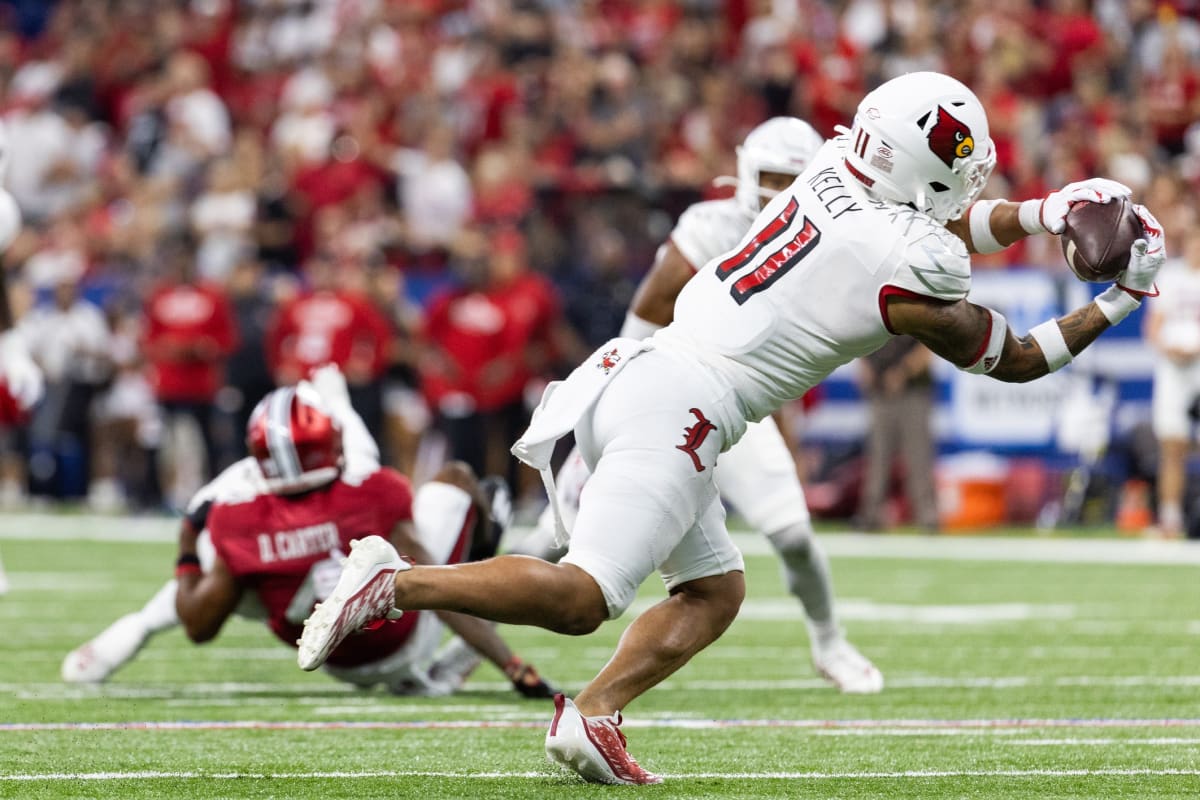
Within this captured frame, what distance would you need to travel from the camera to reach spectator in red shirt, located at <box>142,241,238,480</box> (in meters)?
14.5

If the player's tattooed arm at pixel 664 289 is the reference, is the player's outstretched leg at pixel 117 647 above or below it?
below

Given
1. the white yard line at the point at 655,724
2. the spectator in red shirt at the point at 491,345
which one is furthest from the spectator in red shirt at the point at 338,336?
the white yard line at the point at 655,724

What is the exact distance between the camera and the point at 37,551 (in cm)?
1199

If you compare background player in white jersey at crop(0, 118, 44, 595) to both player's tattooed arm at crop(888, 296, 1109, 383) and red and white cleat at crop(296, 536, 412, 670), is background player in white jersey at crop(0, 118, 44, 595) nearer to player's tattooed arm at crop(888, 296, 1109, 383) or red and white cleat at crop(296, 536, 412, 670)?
Result: red and white cleat at crop(296, 536, 412, 670)

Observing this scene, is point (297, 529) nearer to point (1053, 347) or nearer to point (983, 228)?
point (983, 228)

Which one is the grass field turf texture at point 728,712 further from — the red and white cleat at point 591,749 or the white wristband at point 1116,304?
the white wristband at point 1116,304

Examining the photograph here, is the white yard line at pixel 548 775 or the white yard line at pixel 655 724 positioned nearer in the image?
the white yard line at pixel 548 775

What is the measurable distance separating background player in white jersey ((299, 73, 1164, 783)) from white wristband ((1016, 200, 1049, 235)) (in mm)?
10

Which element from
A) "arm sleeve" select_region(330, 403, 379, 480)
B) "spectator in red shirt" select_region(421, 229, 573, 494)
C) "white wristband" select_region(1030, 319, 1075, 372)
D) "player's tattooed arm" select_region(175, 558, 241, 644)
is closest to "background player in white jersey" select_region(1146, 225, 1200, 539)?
"spectator in red shirt" select_region(421, 229, 573, 494)

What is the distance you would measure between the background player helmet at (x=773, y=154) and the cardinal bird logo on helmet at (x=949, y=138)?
6.19 feet

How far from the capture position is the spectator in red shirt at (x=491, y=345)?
1392 centimetres

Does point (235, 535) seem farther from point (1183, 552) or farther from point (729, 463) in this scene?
point (1183, 552)

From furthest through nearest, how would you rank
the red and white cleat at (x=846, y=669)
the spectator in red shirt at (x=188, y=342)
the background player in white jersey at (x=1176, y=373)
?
the spectator in red shirt at (x=188, y=342) → the background player in white jersey at (x=1176, y=373) → the red and white cleat at (x=846, y=669)

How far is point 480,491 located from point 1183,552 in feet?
20.9
